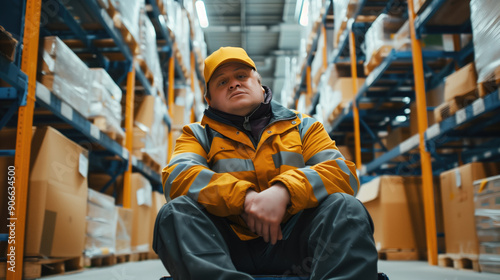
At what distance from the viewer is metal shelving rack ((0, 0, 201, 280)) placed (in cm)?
251

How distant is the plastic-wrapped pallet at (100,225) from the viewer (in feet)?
12.0

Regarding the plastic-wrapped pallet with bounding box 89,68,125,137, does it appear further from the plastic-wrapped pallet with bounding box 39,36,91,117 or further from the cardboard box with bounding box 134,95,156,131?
the cardboard box with bounding box 134,95,156,131

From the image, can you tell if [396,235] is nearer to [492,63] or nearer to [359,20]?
[492,63]

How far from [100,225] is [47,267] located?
26.3 inches

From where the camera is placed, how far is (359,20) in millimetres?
6348

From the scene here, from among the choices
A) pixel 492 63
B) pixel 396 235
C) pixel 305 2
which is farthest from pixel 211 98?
pixel 305 2

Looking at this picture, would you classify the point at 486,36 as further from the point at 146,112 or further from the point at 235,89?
the point at 146,112

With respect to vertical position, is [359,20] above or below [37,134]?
above

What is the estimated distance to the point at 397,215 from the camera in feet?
15.6

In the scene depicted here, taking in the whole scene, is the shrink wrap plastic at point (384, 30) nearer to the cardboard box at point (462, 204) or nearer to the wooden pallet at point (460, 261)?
the cardboard box at point (462, 204)

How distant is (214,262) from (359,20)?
18.9ft

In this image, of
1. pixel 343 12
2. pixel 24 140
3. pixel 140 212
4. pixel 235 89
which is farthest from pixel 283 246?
pixel 343 12

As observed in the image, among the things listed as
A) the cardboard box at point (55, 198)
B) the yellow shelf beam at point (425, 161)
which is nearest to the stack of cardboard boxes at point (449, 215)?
the yellow shelf beam at point (425, 161)

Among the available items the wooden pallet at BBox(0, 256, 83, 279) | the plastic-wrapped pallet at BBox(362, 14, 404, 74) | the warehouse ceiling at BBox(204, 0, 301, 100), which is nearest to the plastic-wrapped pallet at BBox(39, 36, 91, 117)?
the wooden pallet at BBox(0, 256, 83, 279)
